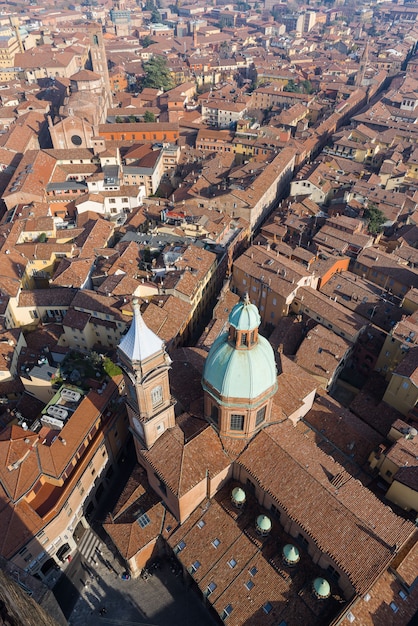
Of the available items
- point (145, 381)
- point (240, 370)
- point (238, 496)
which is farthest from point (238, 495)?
point (145, 381)

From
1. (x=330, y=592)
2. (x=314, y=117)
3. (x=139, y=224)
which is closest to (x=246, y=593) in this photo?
(x=330, y=592)

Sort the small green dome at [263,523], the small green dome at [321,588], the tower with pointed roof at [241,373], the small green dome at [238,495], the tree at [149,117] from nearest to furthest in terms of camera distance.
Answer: the small green dome at [321,588] → the tower with pointed roof at [241,373] → the small green dome at [263,523] → the small green dome at [238,495] → the tree at [149,117]

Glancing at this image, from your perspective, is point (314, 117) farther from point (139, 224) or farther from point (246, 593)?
point (246, 593)

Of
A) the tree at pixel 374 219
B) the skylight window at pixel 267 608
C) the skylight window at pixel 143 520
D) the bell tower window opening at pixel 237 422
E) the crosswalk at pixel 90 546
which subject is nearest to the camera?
the skylight window at pixel 267 608

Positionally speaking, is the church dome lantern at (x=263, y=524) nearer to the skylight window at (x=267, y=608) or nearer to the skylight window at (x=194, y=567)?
the skylight window at (x=267, y=608)

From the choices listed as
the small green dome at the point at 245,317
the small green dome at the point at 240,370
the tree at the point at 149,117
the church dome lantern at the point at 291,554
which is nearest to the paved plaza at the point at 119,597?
the church dome lantern at the point at 291,554

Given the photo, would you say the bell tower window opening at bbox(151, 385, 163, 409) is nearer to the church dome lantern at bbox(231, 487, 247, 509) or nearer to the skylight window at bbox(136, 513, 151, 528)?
the church dome lantern at bbox(231, 487, 247, 509)

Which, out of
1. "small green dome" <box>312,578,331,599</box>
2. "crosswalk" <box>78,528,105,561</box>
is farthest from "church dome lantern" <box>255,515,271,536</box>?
"crosswalk" <box>78,528,105,561</box>
